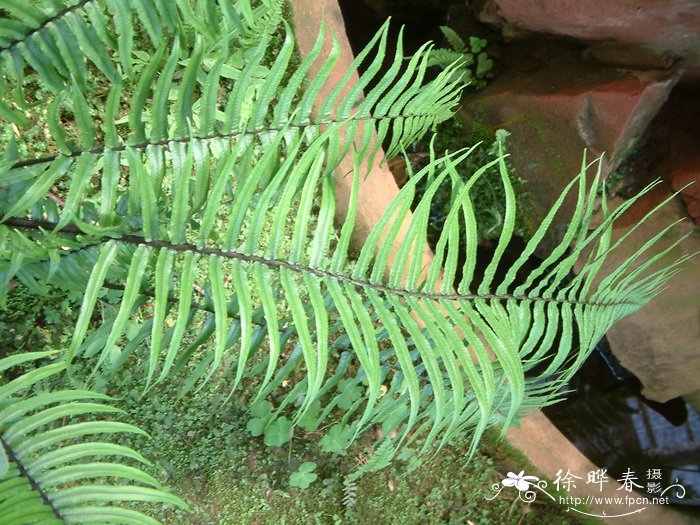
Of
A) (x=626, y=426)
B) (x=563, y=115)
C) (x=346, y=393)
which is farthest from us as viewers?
(x=626, y=426)

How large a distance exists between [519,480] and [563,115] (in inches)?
61.9

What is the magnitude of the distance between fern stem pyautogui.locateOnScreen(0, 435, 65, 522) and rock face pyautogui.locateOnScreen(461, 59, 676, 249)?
2.29 metres

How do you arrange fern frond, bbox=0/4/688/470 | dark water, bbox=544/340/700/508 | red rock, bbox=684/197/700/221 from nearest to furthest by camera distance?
fern frond, bbox=0/4/688/470
red rock, bbox=684/197/700/221
dark water, bbox=544/340/700/508

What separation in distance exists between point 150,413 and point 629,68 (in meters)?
2.44

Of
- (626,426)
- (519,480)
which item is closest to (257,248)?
(519,480)

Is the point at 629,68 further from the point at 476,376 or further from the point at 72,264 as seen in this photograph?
the point at 72,264

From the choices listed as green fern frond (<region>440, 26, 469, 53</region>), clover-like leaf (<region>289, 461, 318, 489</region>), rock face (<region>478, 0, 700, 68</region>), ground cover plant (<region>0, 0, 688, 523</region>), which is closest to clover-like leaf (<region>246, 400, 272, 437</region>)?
clover-like leaf (<region>289, 461, 318, 489</region>)

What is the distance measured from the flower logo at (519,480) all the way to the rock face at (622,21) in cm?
190

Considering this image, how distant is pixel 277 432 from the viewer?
195 centimetres

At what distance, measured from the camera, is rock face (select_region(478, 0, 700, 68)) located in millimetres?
2205

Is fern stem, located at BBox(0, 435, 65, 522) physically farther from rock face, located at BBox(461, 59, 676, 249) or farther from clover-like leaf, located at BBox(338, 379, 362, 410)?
rock face, located at BBox(461, 59, 676, 249)

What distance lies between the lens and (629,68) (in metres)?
2.49

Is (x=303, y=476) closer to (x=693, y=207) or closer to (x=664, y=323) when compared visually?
(x=664, y=323)

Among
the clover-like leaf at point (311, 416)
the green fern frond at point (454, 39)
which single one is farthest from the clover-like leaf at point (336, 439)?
the green fern frond at point (454, 39)
